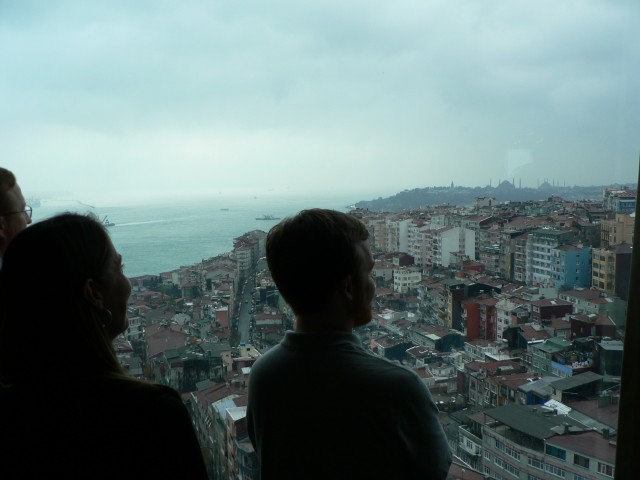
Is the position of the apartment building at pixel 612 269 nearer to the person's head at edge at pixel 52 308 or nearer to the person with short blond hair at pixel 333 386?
the person with short blond hair at pixel 333 386

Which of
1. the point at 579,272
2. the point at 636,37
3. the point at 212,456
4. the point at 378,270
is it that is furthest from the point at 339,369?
the point at 636,37

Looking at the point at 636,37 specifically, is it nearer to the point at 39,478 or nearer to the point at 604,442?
the point at 604,442

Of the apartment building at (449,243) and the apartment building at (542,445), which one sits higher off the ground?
the apartment building at (449,243)

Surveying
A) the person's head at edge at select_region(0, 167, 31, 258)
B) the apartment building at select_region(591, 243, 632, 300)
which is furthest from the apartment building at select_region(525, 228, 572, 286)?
the person's head at edge at select_region(0, 167, 31, 258)

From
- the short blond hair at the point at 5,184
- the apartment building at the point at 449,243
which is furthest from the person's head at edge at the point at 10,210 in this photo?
the apartment building at the point at 449,243

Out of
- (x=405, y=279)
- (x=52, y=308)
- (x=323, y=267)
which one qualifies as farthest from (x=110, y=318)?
(x=405, y=279)

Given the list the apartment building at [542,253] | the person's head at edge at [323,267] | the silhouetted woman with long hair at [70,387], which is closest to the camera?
the silhouetted woman with long hair at [70,387]
